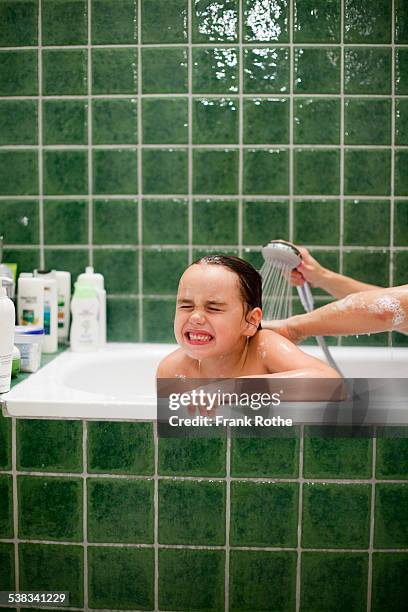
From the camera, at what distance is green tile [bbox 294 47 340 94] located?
2.33m

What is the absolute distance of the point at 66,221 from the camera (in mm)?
2436

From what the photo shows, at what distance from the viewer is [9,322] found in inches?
64.6

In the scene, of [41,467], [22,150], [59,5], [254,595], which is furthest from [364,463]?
[59,5]

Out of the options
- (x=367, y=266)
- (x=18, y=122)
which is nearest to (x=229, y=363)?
(x=367, y=266)

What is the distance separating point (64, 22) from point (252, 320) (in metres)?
1.33

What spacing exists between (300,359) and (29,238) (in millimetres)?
1227

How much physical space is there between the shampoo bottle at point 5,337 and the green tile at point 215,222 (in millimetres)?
894

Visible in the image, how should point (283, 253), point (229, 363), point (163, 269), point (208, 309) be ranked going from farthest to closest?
point (163, 269), point (283, 253), point (229, 363), point (208, 309)

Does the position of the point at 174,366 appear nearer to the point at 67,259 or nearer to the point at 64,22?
the point at 67,259

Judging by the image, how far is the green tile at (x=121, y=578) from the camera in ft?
5.24

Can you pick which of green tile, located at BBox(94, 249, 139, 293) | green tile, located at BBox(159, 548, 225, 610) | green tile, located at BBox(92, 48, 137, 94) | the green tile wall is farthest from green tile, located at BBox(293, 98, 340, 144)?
green tile, located at BBox(159, 548, 225, 610)

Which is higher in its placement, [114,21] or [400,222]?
[114,21]

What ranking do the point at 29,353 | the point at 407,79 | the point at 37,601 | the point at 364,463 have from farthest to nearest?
the point at 407,79 → the point at 29,353 → the point at 37,601 → the point at 364,463

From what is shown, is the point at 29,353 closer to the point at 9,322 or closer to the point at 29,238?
the point at 9,322
